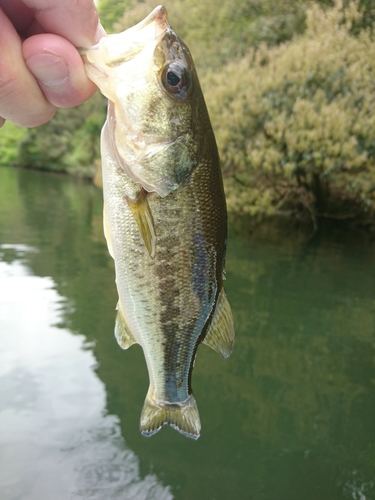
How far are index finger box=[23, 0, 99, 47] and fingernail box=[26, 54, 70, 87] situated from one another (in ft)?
0.36

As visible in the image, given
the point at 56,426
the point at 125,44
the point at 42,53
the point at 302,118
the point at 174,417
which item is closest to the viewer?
the point at 42,53

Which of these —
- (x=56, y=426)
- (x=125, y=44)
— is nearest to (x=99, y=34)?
(x=125, y=44)

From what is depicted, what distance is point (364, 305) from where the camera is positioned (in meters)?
8.19

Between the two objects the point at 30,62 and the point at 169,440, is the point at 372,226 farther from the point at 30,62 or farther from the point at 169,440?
the point at 30,62

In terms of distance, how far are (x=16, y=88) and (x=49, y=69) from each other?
0.41 feet

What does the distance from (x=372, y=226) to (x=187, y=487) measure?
13091 mm

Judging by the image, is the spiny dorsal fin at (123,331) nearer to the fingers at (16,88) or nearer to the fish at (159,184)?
→ the fish at (159,184)

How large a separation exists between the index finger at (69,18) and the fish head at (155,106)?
141mm

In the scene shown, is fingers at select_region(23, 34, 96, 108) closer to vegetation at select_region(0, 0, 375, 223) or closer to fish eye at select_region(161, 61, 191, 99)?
fish eye at select_region(161, 61, 191, 99)

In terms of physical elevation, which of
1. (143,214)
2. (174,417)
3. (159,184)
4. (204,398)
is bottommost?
(204,398)

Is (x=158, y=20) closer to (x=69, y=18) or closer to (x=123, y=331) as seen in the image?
(x=69, y=18)

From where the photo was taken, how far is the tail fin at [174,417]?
6.99ft

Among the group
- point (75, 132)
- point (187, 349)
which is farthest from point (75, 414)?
point (75, 132)

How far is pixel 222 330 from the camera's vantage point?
2.02 m
